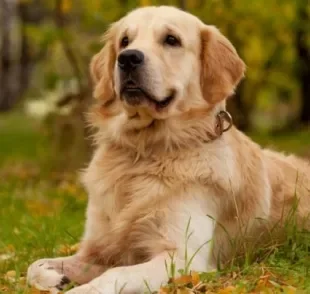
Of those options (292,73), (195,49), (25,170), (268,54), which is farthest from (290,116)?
(195,49)

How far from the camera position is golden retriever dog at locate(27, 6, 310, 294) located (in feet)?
14.5

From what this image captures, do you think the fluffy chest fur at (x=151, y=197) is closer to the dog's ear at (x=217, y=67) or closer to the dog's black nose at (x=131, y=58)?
the dog's ear at (x=217, y=67)

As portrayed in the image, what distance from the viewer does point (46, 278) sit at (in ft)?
14.2

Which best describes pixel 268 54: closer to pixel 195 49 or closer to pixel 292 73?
pixel 292 73

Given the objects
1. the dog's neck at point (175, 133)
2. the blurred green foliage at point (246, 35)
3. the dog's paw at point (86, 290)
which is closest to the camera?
the dog's paw at point (86, 290)

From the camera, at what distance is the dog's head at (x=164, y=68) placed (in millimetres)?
4574

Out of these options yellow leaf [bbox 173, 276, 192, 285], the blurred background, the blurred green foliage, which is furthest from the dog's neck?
the blurred green foliage

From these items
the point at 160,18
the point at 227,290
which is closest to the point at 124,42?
the point at 160,18

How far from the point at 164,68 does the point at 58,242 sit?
153 centimetres

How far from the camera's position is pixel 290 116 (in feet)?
73.3

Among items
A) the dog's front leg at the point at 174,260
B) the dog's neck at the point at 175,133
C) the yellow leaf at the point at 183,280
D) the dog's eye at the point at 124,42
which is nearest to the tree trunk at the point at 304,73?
the dog's eye at the point at 124,42

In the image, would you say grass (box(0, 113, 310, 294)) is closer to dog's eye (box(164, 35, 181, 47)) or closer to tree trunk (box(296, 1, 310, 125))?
dog's eye (box(164, 35, 181, 47))

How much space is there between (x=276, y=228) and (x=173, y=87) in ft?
3.25

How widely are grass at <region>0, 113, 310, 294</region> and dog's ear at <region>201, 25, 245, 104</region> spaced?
2.99 ft
